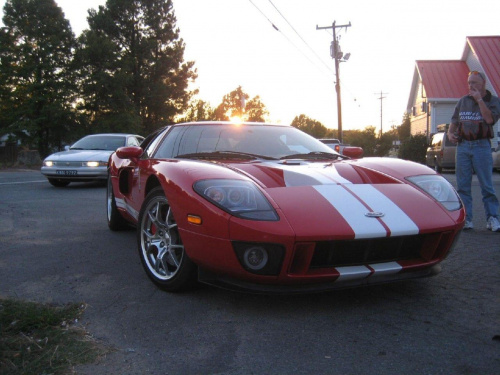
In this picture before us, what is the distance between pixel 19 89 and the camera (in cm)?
3136

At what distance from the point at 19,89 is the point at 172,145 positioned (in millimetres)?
30833

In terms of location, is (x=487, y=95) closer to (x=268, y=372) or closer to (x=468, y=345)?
(x=468, y=345)

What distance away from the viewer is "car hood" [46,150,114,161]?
10898 millimetres

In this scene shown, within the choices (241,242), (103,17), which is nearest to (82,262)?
(241,242)

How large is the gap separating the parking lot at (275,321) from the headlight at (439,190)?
55 centimetres

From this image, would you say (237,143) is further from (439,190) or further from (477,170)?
(477,170)

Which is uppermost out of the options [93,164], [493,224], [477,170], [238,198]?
[238,198]

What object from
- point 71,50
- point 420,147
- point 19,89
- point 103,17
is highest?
point 103,17

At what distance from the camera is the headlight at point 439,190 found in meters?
3.26

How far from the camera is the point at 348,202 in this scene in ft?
9.78

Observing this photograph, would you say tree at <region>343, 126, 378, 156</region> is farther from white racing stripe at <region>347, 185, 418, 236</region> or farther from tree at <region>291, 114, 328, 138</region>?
tree at <region>291, 114, 328, 138</region>

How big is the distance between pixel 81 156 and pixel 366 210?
9.24 meters

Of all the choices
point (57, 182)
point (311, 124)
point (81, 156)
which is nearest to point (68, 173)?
point (81, 156)

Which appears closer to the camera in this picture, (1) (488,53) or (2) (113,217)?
(2) (113,217)
